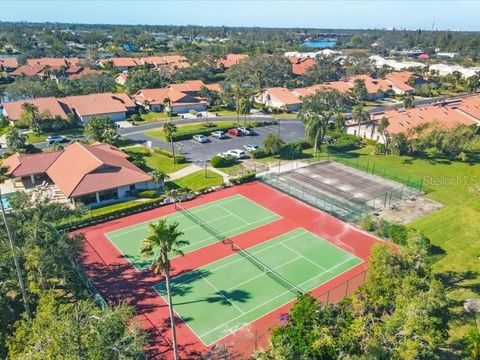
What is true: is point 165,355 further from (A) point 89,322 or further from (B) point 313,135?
(B) point 313,135

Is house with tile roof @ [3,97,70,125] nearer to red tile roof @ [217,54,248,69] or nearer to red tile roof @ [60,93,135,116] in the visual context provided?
red tile roof @ [60,93,135,116]

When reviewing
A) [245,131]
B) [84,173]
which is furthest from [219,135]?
[84,173]

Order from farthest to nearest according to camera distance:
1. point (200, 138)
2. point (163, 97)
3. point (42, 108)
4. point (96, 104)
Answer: point (163, 97), point (96, 104), point (42, 108), point (200, 138)

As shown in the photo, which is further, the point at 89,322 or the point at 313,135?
the point at 313,135

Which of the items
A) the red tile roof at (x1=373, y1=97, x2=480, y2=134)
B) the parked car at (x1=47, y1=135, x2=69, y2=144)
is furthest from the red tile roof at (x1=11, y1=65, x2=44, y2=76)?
the red tile roof at (x1=373, y1=97, x2=480, y2=134)

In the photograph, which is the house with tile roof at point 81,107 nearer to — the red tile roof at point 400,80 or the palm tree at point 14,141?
the palm tree at point 14,141

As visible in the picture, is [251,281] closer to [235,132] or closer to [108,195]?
[108,195]

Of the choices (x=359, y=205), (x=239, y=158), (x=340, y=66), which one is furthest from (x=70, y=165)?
(x=340, y=66)
